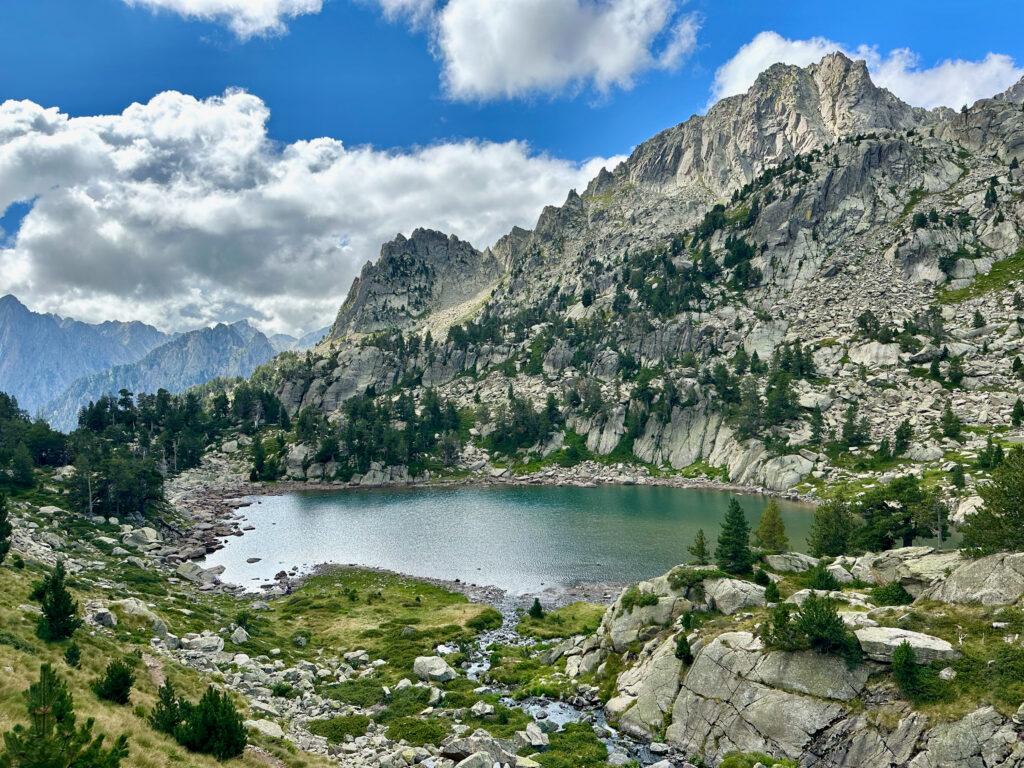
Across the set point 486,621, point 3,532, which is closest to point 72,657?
point 3,532

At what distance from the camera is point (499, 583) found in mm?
78562

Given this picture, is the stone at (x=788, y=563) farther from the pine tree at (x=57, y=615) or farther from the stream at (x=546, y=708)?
the pine tree at (x=57, y=615)

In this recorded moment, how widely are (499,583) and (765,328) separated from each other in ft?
535

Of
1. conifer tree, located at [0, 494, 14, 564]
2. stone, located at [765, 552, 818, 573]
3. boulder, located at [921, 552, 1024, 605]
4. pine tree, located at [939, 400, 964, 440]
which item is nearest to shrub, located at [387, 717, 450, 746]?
stone, located at [765, 552, 818, 573]

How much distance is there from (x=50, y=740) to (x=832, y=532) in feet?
233

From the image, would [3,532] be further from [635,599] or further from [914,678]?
[914,678]

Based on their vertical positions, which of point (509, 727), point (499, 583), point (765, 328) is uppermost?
point (765, 328)

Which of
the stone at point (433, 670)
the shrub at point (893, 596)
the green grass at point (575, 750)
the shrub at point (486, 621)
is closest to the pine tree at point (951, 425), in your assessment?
the shrub at point (893, 596)

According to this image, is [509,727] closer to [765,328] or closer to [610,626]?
[610,626]

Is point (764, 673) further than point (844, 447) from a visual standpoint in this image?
No

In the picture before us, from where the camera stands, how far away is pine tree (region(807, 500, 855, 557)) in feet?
205

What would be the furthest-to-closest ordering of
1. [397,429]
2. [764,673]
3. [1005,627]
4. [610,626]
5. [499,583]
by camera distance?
1. [397,429]
2. [499,583]
3. [610,626]
4. [764,673]
5. [1005,627]

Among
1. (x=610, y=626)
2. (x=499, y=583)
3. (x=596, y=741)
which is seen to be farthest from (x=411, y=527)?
(x=596, y=741)

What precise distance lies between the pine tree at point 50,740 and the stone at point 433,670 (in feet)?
93.2
